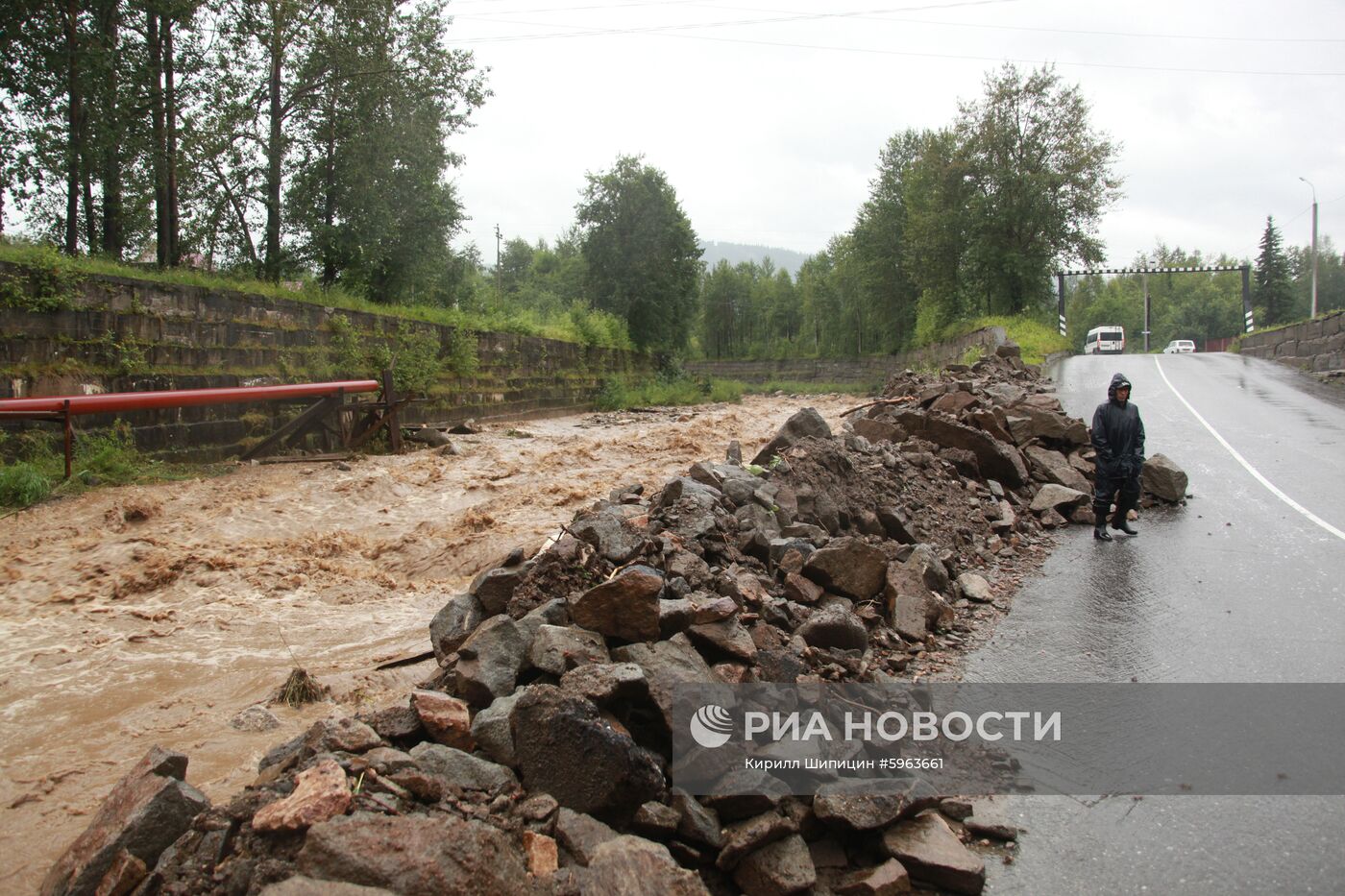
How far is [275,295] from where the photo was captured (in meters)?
14.6

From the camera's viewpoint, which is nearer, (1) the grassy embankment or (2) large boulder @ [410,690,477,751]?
(2) large boulder @ [410,690,477,751]

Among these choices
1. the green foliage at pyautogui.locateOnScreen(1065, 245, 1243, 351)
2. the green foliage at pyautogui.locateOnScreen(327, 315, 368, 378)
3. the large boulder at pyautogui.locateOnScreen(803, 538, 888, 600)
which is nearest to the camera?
the large boulder at pyautogui.locateOnScreen(803, 538, 888, 600)

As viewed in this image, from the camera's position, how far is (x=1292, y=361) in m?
26.1

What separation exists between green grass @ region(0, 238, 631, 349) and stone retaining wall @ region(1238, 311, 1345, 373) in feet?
78.8

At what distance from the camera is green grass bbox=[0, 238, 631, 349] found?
1041 cm

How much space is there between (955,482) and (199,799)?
8539 mm

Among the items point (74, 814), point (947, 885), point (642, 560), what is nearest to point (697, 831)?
point (947, 885)

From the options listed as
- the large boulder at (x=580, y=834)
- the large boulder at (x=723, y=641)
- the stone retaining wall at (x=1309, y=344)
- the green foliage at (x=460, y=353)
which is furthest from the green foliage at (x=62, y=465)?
the stone retaining wall at (x=1309, y=344)

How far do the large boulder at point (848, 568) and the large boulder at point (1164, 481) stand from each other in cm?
578

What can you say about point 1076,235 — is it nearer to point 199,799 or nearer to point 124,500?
point 124,500

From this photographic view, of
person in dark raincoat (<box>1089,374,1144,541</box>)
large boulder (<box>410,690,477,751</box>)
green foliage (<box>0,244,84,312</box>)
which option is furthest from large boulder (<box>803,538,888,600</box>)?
green foliage (<box>0,244,84,312</box>)

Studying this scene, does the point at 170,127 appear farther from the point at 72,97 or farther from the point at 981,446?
the point at 981,446

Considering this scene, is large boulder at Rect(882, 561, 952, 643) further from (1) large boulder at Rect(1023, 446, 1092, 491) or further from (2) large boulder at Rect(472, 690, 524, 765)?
(1) large boulder at Rect(1023, 446, 1092, 491)

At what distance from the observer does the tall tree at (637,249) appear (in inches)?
1684
